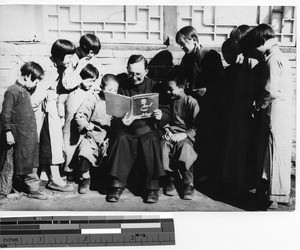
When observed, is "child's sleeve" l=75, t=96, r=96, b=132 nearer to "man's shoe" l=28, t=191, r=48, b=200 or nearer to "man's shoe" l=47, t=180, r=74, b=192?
"man's shoe" l=47, t=180, r=74, b=192

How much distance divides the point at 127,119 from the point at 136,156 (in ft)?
1.02

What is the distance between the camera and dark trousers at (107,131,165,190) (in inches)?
163

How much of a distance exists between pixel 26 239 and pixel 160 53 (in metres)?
1.75

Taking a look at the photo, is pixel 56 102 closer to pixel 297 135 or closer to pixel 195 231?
pixel 195 231

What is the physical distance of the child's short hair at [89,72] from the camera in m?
4.15

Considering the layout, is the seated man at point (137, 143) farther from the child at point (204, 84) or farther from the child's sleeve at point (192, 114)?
the child at point (204, 84)

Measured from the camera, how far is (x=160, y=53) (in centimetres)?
412

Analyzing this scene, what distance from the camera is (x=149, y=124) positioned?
4148 mm

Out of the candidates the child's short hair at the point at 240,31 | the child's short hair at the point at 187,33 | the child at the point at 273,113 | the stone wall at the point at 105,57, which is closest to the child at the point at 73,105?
the stone wall at the point at 105,57

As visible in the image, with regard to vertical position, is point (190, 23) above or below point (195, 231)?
above

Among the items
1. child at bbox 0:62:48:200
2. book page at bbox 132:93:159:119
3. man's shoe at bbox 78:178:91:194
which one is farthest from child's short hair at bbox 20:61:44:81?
man's shoe at bbox 78:178:91:194

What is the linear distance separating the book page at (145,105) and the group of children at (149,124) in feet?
0.13

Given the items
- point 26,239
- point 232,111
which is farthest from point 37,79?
point 232,111

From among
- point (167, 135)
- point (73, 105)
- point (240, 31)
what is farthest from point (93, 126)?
point (240, 31)
